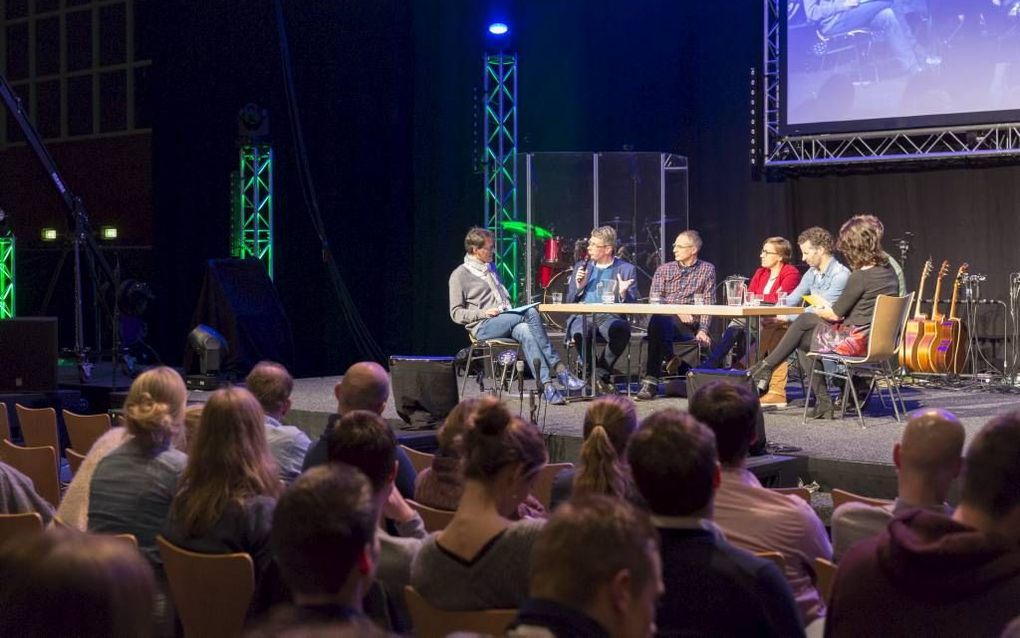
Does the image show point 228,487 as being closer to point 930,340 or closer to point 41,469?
point 41,469

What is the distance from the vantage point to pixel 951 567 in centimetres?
205

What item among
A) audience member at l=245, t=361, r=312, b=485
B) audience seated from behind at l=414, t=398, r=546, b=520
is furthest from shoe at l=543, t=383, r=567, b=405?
audience seated from behind at l=414, t=398, r=546, b=520

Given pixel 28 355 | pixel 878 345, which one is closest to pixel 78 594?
pixel 878 345

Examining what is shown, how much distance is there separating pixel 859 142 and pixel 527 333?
3.72 metres

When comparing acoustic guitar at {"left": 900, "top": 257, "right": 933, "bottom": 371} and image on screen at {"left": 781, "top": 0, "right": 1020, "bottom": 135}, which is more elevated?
image on screen at {"left": 781, "top": 0, "right": 1020, "bottom": 135}

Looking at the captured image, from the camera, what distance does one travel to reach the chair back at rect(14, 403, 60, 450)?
5.58 metres

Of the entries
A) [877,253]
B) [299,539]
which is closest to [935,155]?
[877,253]

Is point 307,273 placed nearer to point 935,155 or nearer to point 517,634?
point 935,155

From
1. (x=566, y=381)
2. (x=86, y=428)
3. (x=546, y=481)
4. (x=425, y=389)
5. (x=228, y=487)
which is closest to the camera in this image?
(x=228, y=487)

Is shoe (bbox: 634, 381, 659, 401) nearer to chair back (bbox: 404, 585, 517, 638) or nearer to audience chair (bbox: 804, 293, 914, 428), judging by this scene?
audience chair (bbox: 804, 293, 914, 428)

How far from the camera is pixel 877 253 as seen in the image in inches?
267

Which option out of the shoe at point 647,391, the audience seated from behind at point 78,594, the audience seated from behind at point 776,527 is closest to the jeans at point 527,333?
the shoe at point 647,391

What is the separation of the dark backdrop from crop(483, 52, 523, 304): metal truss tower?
2.41ft

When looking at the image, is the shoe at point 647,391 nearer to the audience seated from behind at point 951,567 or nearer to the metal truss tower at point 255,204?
the metal truss tower at point 255,204
